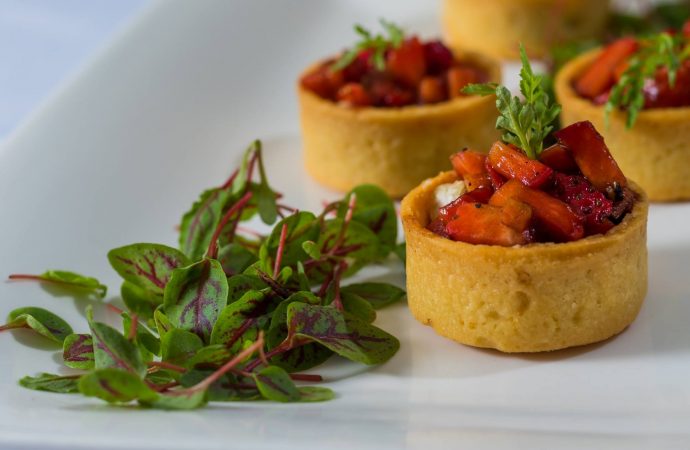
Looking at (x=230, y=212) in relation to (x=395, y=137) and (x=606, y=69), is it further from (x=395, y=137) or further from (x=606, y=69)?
(x=606, y=69)

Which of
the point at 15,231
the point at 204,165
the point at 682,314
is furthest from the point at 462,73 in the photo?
the point at 15,231

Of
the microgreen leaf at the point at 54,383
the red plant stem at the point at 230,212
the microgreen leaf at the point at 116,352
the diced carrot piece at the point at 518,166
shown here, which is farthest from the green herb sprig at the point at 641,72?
the microgreen leaf at the point at 54,383

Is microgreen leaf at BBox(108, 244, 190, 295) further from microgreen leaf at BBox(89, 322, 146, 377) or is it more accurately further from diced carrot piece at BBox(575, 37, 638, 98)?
diced carrot piece at BBox(575, 37, 638, 98)

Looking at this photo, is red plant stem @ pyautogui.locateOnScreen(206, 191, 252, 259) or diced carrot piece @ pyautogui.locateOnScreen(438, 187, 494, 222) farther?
red plant stem @ pyautogui.locateOnScreen(206, 191, 252, 259)

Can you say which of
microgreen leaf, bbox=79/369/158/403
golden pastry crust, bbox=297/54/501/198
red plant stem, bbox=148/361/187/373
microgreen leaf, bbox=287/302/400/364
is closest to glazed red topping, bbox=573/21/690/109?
golden pastry crust, bbox=297/54/501/198

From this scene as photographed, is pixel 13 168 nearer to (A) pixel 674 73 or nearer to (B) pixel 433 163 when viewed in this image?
(B) pixel 433 163

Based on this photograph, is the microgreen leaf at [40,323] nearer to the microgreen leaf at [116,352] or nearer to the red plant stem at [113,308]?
the red plant stem at [113,308]

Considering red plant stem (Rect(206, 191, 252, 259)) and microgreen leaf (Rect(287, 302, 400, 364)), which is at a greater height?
red plant stem (Rect(206, 191, 252, 259))
